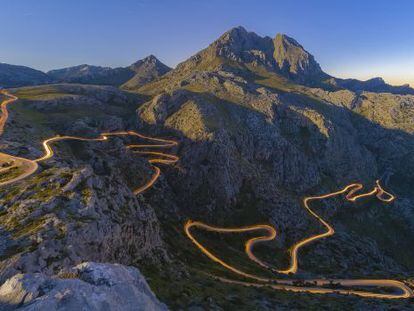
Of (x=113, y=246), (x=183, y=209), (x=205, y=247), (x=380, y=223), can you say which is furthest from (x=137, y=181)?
(x=380, y=223)

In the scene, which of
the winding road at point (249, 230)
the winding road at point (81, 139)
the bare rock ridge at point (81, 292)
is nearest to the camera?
the bare rock ridge at point (81, 292)

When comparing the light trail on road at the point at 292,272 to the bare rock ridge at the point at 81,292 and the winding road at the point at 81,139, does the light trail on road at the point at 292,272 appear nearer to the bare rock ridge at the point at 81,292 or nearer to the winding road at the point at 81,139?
the winding road at the point at 81,139

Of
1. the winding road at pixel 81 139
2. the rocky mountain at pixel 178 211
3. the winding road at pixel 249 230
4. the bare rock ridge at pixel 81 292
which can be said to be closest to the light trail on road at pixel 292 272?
the winding road at pixel 249 230

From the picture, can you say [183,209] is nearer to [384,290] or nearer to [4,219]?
[384,290]

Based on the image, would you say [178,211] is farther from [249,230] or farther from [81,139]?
[81,139]

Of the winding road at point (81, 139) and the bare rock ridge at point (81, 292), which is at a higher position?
the bare rock ridge at point (81, 292)

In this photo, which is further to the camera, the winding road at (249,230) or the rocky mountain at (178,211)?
the winding road at (249,230)

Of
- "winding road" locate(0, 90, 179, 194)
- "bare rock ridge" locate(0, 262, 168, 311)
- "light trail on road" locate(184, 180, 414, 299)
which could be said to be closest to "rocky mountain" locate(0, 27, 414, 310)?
"bare rock ridge" locate(0, 262, 168, 311)

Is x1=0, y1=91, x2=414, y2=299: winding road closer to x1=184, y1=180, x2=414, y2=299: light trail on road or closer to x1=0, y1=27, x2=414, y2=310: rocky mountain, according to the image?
x1=184, y1=180, x2=414, y2=299: light trail on road

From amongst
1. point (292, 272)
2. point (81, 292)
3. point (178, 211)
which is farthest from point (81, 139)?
point (81, 292)
